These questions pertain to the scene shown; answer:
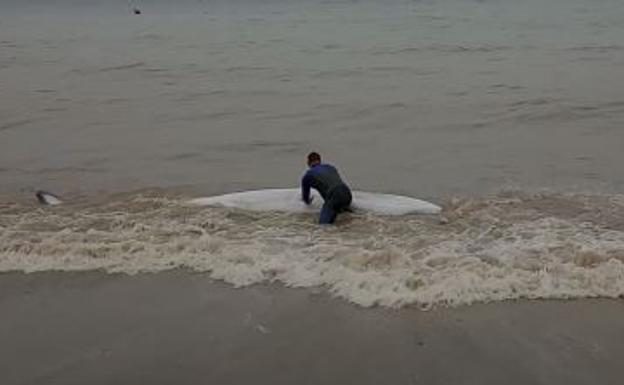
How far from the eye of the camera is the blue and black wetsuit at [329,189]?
902 cm

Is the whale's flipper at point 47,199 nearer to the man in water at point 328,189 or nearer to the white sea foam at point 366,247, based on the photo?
the white sea foam at point 366,247

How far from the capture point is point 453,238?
8.29 metres

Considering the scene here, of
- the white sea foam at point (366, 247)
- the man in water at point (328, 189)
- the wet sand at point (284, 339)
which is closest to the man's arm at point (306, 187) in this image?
the man in water at point (328, 189)

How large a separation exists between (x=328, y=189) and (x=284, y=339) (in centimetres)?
345

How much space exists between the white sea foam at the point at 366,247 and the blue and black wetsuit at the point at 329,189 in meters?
0.16

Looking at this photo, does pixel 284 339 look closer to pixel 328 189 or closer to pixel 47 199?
pixel 328 189

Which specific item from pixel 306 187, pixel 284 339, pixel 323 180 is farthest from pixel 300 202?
pixel 284 339

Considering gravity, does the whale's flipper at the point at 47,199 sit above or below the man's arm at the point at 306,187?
below

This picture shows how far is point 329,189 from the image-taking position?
29.9ft

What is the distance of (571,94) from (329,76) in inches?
257

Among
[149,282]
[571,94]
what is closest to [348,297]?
[149,282]

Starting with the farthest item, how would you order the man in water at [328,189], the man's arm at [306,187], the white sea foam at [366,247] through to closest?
the man's arm at [306,187] → the man in water at [328,189] → the white sea foam at [366,247]

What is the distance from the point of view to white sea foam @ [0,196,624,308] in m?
6.85

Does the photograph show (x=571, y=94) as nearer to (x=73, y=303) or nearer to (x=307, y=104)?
(x=307, y=104)
